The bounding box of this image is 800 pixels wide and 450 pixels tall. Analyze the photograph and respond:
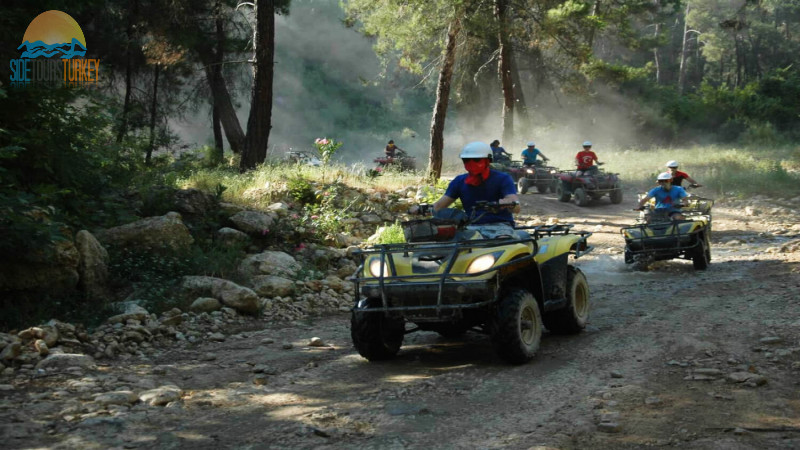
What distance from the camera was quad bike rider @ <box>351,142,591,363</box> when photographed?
6547mm

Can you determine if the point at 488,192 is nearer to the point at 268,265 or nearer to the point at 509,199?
the point at 509,199

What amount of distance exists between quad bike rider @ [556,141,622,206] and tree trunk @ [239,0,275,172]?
31.1 ft

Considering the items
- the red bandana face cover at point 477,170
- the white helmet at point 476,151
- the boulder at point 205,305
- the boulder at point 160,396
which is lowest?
the boulder at point 160,396

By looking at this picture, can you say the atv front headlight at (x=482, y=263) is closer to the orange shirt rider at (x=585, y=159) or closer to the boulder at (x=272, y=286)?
the boulder at (x=272, y=286)

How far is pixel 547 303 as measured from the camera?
7418mm

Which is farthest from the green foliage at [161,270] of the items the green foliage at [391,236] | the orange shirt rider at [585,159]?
the orange shirt rider at [585,159]

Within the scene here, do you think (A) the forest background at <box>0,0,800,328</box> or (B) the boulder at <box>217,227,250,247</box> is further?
(B) the boulder at <box>217,227,250,247</box>

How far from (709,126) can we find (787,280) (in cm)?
4121

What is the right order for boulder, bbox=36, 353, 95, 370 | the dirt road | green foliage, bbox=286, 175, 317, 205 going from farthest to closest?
green foliage, bbox=286, 175, 317, 205 < boulder, bbox=36, 353, 95, 370 < the dirt road

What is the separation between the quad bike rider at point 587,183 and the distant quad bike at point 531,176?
191 centimetres

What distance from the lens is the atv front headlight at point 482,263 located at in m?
6.57

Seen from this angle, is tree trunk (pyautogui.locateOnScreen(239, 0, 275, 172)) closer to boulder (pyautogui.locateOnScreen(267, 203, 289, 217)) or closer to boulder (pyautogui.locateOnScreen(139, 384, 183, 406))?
boulder (pyautogui.locateOnScreen(267, 203, 289, 217))

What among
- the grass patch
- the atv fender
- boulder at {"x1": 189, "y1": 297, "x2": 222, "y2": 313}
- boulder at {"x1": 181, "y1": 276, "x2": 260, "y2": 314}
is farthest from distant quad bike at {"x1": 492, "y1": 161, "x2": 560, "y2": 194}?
the atv fender

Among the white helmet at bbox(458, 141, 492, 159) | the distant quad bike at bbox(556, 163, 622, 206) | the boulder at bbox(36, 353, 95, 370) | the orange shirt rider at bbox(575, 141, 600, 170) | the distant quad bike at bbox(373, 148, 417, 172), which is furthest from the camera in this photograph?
the distant quad bike at bbox(373, 148, 417, 172)
